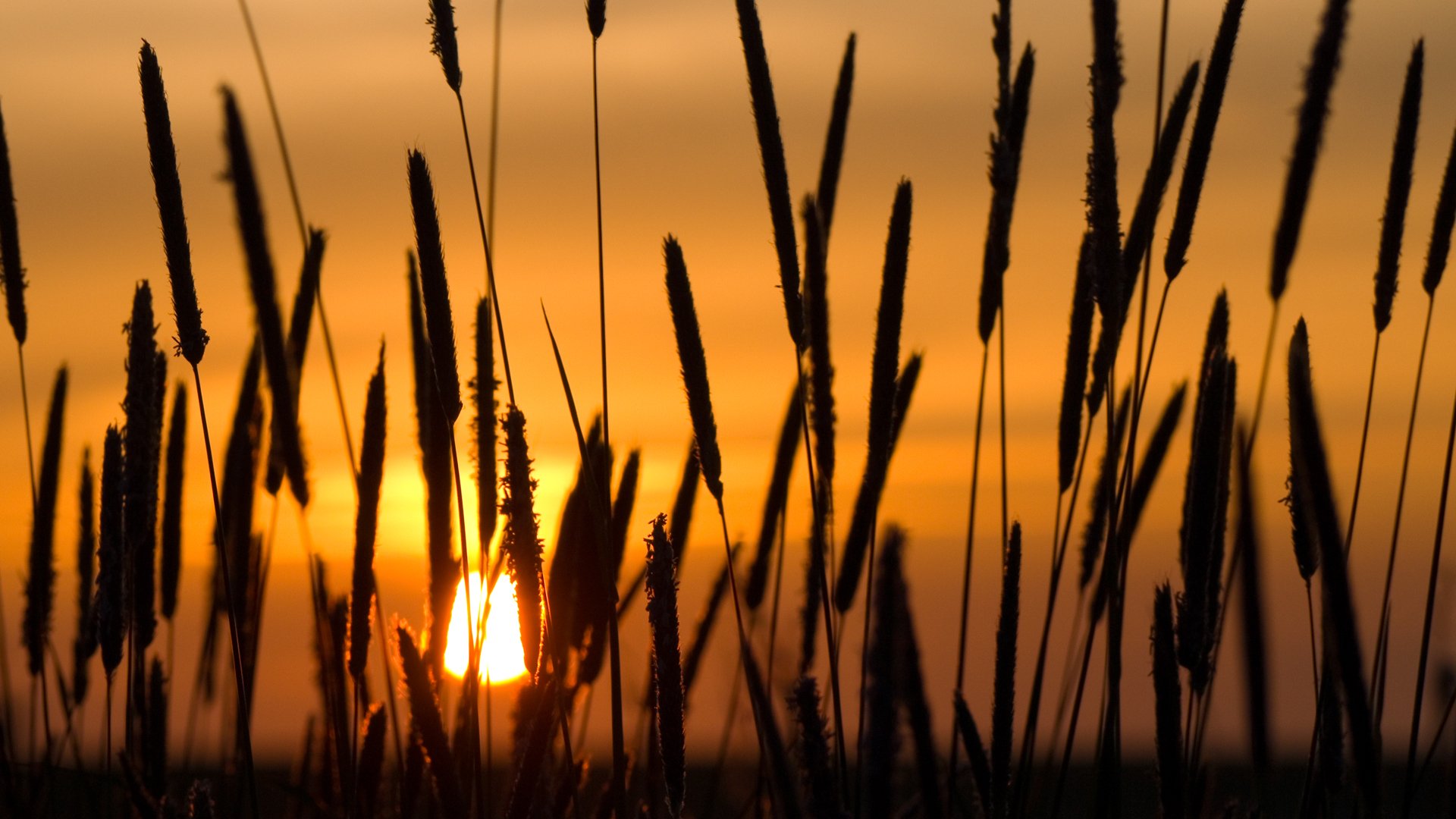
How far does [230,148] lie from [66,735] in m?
1.29

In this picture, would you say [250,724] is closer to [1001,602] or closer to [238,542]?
[238,542]

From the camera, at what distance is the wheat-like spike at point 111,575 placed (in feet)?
5.10

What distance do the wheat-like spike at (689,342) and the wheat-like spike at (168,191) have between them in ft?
1.65

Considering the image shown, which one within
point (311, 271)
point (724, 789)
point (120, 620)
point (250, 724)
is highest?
point (311, 271)

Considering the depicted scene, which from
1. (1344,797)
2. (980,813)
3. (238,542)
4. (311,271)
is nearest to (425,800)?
(238,542)

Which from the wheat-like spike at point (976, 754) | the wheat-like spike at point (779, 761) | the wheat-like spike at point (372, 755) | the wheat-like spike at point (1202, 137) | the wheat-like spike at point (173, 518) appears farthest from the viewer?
the wheat-like spike at point (173, 518)

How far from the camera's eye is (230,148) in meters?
1.62

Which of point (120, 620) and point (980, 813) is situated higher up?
point (120, 620)

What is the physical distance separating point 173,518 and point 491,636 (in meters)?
0.59

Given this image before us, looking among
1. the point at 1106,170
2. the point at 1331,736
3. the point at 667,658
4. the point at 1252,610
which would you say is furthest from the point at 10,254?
the point at 1331,736

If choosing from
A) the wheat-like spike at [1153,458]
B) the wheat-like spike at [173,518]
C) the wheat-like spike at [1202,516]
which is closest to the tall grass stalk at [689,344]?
the wheat-like spike at [1202,516]

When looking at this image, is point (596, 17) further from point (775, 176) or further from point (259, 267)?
point (259, 267)

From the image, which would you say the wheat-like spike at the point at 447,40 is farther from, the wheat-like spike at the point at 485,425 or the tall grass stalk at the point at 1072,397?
the tall grass stalk at the point at 1072,397

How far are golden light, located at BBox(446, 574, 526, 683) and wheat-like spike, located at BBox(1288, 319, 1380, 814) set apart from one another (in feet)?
3.46
